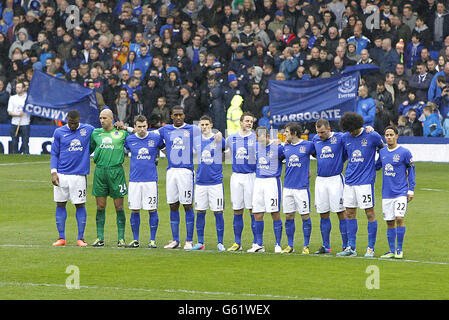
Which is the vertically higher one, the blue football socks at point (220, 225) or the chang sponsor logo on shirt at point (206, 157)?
the chang sponsor logo on shirt at point (206, 157)

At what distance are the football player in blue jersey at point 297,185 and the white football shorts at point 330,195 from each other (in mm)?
240

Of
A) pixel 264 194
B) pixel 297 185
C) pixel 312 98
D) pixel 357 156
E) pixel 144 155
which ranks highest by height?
pixel 312 98

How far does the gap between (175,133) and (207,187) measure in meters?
1.10

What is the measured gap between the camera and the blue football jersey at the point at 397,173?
50.8ft

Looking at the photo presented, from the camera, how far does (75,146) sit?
55.8ft

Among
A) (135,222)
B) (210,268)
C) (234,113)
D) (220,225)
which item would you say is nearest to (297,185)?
(220,225)

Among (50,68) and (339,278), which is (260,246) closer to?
(339,278)

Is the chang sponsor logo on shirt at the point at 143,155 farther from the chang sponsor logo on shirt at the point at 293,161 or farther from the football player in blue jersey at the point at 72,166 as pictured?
the chang sponsor logo on shirt at the point at 293,161

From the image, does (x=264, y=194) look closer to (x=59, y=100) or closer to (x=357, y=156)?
(x=357, y=156)

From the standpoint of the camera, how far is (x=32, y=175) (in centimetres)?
2752

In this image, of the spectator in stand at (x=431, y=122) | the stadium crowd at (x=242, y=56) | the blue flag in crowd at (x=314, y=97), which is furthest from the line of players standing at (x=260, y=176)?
the spectator in stand at (x=431, y=122)

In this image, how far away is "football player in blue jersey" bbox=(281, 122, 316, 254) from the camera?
16.2 m

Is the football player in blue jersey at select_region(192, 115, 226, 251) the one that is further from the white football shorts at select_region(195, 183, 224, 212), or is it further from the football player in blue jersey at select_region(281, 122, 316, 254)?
the football player in blue jersey at select_region(281, 122, 316, 254)

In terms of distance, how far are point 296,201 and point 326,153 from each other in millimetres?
930
